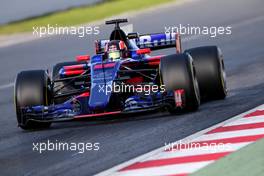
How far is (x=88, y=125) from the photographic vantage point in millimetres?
12016

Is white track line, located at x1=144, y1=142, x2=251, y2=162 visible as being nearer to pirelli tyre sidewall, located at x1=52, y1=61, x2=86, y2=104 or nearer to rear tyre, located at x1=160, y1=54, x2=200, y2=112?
rear tyre, located at x1=160, y1=54, x2=200, y2=112

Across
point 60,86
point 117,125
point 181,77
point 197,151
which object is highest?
point 181,77

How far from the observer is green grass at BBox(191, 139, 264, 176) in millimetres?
7613

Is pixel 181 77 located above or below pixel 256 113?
above

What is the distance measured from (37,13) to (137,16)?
2.95 metres

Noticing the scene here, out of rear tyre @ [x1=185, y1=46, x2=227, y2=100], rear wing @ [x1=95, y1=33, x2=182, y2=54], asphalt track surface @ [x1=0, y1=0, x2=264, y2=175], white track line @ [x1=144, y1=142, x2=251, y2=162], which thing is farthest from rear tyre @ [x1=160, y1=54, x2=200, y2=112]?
white track line @ [x1=144, y1=142, x2=251, y2=162]

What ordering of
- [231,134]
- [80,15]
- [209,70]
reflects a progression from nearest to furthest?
[231,134], [209,70], [80,15]

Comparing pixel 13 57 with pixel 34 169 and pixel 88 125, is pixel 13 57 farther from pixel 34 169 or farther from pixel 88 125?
pixel 34 169

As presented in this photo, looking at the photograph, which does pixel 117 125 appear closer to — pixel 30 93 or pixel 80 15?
pixel 30 93

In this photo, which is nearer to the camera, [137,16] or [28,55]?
[28,55]

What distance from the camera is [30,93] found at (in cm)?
1200

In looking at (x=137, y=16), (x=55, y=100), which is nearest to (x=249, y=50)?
(x=55, y=100)

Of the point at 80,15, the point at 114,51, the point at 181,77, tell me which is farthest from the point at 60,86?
the point at 80,15

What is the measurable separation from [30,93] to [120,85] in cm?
112
